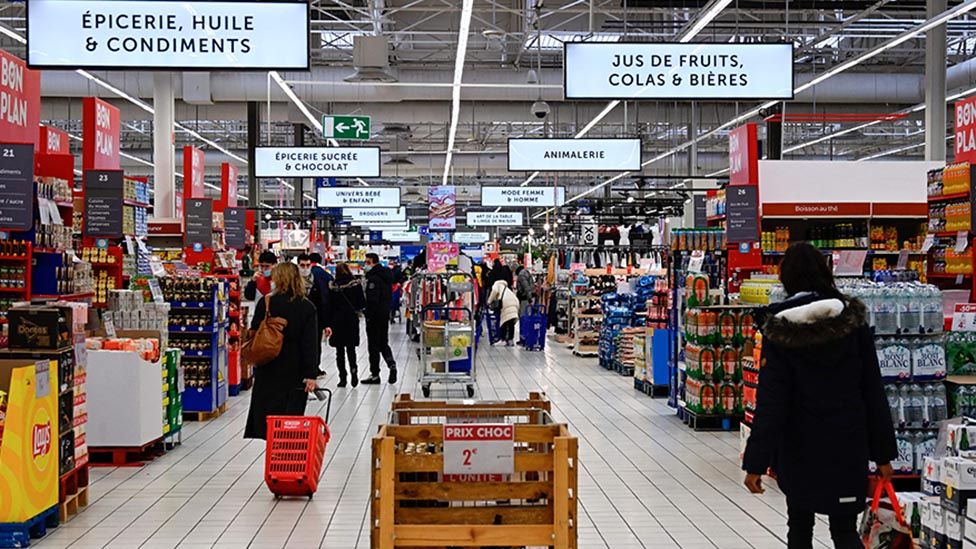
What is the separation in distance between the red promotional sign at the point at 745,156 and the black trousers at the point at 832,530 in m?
9.34

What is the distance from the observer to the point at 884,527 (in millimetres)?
4395

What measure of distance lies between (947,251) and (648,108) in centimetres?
1602

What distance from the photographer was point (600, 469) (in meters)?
8.09

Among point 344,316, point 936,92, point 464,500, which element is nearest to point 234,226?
point 344,316

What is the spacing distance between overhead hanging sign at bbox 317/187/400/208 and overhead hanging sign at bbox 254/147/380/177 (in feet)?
17.4

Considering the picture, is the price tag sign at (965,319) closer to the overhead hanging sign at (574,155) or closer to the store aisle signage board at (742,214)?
the store aisle signage board at (742,214)

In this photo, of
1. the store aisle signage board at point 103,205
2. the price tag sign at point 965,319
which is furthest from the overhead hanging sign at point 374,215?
the price tag sign at point 965,319

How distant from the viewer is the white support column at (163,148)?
1761 centimetres

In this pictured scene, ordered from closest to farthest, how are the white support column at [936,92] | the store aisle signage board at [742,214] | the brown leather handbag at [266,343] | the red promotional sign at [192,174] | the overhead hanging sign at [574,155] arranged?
1. the brown leather handbag at [266,343]
2. the store aisle signage board at [742,214]
3. the overhead hanging sign at [574,155]
4. the white support column at [936,92]
5. the red promotional sign at [192,174]

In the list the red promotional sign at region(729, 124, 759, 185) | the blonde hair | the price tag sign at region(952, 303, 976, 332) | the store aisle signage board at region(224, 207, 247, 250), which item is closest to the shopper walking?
the store aisle signage board at region(224, 207, 247, 250)

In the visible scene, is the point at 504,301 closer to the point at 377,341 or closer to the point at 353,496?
the point at 377,341

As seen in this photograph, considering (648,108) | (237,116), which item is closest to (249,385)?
(237,116)

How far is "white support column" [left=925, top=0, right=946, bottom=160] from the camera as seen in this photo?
16109mm

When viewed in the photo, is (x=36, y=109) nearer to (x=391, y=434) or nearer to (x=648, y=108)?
(x=391, y=434)
